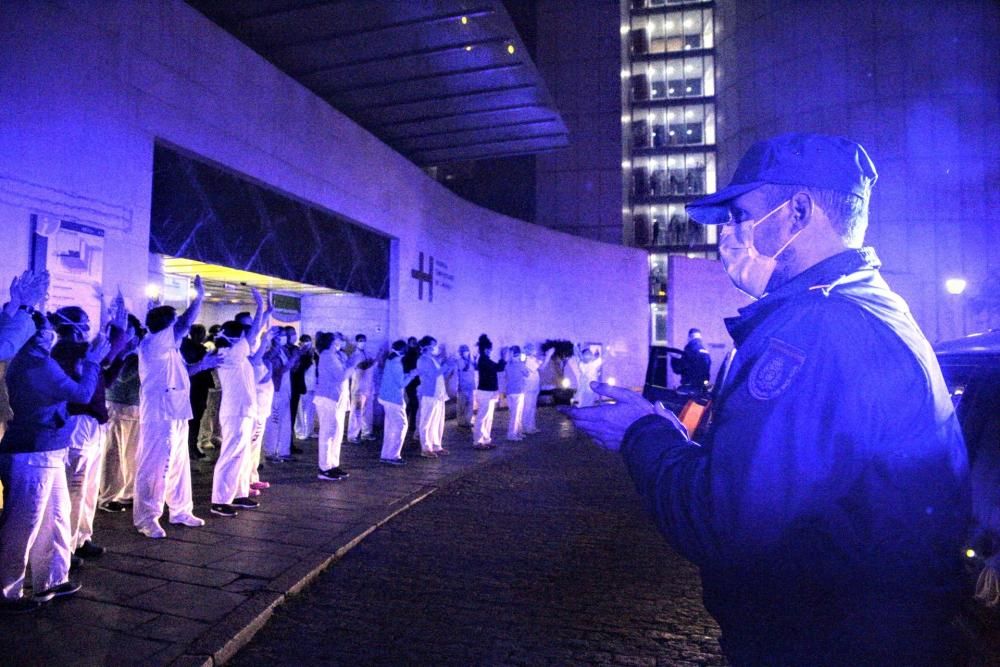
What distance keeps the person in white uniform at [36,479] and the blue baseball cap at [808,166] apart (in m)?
4.30

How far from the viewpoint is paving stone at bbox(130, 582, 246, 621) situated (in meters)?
3.89

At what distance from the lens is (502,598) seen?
14.4 ft

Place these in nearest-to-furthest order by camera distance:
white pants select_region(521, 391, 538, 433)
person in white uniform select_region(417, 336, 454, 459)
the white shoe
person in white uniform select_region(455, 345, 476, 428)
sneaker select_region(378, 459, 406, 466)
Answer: the white shoe, sneaker select_region(378, 459, 406, 466), person in white uniform select_region(417, 336, 454, 459), white pants select_region(521, 391, 538, 433), person in white uniform select_region(455, 345, 476, 428)

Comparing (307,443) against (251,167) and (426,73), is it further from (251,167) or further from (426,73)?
(426,73)

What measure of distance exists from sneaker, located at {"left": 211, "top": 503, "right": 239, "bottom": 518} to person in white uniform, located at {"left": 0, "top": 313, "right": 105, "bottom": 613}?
217 centimetres

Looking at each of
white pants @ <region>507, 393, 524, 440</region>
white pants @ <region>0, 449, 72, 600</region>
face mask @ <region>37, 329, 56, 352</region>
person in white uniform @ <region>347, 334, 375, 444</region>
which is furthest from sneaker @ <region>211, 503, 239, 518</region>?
white pants @ <region>507, 393, 524, 440</region>

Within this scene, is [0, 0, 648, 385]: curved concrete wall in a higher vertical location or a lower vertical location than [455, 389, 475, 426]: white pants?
higher

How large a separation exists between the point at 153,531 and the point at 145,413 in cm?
106

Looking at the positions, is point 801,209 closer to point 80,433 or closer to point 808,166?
point 808,166

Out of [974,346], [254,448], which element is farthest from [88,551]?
[974,346]

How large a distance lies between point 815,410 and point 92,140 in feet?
26.2

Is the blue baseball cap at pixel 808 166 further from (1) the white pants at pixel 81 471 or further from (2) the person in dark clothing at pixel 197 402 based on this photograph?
(2) the person in dark clothing at pixel 197 402

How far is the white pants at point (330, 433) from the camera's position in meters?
8.38

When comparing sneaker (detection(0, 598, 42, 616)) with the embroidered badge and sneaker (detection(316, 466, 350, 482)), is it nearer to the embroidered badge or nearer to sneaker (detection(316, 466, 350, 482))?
sneaker (detection(316, 466, 350, 482))
